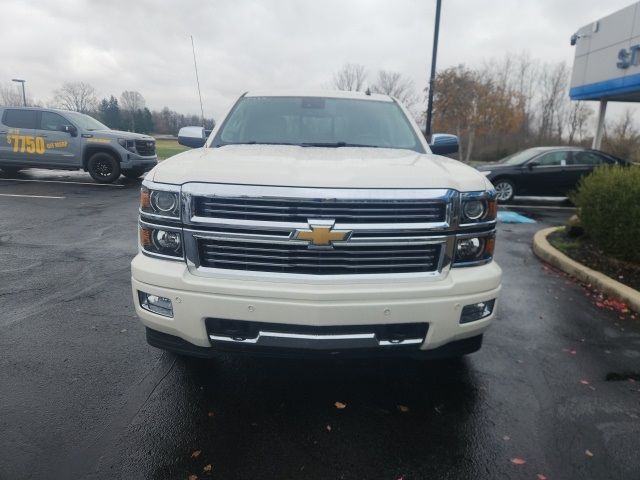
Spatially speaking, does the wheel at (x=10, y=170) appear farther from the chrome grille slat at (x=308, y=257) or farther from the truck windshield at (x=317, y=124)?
the chrome grille slat at (x=308, y=257)

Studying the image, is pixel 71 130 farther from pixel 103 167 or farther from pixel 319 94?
pixel 319 94

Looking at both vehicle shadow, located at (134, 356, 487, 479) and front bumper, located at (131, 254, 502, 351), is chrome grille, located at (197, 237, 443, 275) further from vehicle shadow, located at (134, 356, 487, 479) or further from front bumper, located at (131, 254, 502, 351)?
vehicle shadow, located at (134, 356, 487, 479)

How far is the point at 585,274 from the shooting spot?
531 cm

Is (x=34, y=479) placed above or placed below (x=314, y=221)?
below

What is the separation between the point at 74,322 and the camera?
376 centimetres

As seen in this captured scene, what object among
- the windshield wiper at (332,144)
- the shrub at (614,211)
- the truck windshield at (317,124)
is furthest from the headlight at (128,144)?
the shrub at (614,211)

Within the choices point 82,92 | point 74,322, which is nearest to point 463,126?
point 82,92

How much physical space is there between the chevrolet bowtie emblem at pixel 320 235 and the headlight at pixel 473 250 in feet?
2.29

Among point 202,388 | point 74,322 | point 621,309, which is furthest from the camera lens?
point 621,309

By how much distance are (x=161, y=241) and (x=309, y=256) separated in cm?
84

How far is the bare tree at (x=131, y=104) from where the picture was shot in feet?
96.1

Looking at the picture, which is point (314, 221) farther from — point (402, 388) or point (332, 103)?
point (332, 103)

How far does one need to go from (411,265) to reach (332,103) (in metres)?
2.18

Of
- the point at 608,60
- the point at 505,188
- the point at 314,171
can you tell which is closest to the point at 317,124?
the point at 314,171
